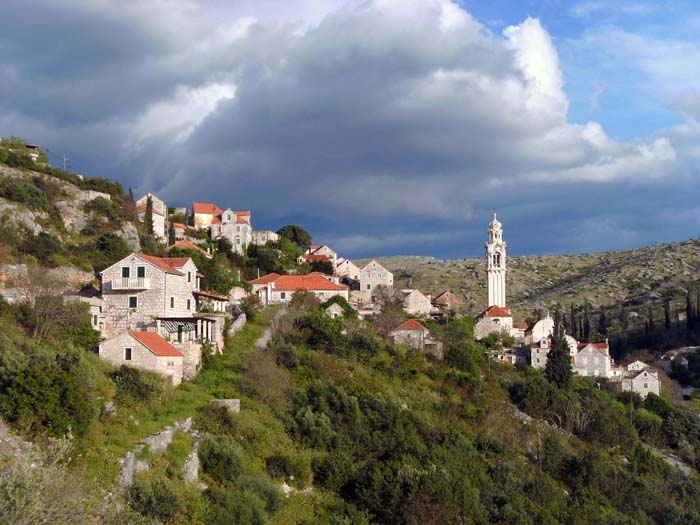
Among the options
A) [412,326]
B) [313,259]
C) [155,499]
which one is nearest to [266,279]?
[412,326]

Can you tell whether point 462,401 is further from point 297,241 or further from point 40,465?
point 297,241

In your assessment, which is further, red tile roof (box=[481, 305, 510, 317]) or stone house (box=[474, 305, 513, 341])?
red tile roof (box=[481, 305, 510, 317])

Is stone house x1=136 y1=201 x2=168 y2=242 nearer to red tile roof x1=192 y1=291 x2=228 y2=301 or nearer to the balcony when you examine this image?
red tile roof x1=192 y1=291 x2=228 y2=301

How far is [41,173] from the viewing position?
7506 cm

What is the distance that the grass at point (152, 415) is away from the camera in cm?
3164

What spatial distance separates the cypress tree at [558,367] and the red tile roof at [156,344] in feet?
128

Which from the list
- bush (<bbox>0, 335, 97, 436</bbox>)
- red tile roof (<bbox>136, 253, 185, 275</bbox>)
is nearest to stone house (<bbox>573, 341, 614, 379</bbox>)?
red tile roof (<bbox>136, 253, 185, 275</bbox>)

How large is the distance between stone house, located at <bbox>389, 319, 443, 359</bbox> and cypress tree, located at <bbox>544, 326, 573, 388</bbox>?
10477mm

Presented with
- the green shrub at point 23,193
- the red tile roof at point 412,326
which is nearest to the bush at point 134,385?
the green shrub at point 23,193

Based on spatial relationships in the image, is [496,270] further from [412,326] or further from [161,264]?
[161,264]

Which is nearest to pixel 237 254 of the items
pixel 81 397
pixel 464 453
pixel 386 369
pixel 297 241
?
pixel 297 241

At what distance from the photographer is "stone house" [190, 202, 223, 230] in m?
104

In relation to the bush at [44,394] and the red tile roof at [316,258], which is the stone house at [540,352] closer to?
the red tile roof at [316,258]

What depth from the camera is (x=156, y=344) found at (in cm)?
4378
